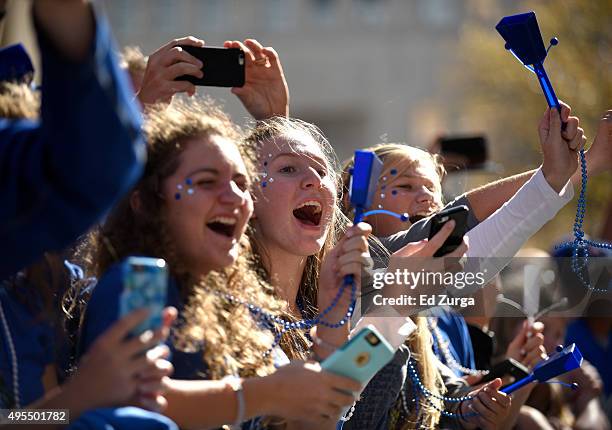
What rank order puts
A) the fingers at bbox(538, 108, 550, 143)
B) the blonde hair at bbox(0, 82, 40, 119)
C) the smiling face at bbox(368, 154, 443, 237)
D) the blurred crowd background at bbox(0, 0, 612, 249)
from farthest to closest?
the blurred crowd background at bbox(0, 0, 612, 249) → the smiling face at bbox(368, 154, 443, 237) → the fingers at bbox(538, 108, 550, 143) → the blonde hair at bbox(0, 82, 40, 119)

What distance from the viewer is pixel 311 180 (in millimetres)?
3426

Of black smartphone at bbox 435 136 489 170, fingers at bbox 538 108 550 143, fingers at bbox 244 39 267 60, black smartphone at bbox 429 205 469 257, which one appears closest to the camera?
black smartphone at bbox 429 205 469 257

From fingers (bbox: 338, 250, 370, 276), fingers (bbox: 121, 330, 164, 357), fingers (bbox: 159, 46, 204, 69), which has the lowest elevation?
fingers (bbox: 121, 330, 164, 357)

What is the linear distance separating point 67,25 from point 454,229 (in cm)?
128

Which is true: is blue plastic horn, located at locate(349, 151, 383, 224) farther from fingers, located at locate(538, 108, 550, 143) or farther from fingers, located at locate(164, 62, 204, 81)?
fingers, located at locate(164, 62, 204, 81)

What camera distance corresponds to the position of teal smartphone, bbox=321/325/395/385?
238 centimetres

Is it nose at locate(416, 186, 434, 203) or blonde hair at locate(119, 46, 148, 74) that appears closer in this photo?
nose at locate(416, 186, 434, 203)

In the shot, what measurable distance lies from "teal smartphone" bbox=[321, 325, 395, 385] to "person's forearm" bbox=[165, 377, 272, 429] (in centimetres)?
17

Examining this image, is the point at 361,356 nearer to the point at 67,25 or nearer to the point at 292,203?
the point at 67,25

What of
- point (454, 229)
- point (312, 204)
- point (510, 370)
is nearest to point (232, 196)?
point (454, 229)

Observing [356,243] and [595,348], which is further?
[595,348]

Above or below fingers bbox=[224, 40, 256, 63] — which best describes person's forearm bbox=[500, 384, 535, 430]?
below

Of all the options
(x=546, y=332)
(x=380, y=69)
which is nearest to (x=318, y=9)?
(x=380, y=69)

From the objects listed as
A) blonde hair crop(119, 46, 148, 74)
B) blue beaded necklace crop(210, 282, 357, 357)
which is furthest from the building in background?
blue beaded necklace crop(210, 282, 357, 357)
